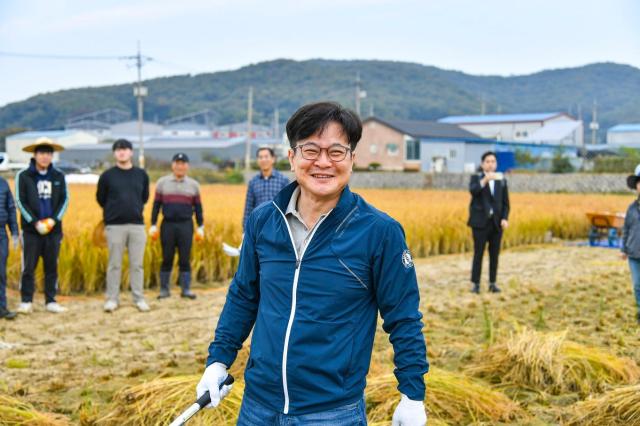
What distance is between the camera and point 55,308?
812 cm

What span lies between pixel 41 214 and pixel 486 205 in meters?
5.25

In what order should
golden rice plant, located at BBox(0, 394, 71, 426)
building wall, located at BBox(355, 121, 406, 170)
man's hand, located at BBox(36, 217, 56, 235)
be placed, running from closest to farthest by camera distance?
golden rice plant, located at BBox(0, 394, 71, 426)
man's hand, located at BBox(36, 217, 56, 235)
building wall, located at BBox(355, 121, 406, 170)

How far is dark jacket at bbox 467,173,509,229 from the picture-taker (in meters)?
9.37

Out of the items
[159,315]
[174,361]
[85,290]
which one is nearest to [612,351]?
[174,361]

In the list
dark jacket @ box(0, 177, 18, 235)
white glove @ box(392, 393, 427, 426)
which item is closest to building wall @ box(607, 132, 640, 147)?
dark jacket @ box(0, 177, 18, 235)

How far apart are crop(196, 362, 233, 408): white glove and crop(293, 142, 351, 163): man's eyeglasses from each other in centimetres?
84

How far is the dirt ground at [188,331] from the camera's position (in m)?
5.28

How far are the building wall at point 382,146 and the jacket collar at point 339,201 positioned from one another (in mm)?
58281

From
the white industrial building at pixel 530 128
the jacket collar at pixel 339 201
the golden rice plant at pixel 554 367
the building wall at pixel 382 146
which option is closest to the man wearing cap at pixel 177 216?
the golden rice plant at pixel 554 367

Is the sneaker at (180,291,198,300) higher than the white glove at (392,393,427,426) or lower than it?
lower

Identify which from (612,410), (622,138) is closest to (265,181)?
(612,410)

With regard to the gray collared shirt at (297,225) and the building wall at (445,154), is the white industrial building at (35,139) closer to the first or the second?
the building wall at (445,154)

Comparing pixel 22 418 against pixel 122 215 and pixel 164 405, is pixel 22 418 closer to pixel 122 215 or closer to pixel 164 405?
pixel 164 405

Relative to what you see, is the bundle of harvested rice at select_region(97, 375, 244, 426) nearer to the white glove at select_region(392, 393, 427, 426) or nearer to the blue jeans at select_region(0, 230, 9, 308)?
the white glove at select_region(392, 393, 427, 426)
